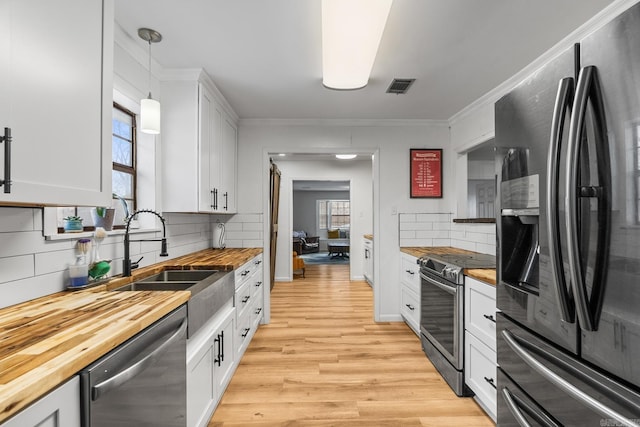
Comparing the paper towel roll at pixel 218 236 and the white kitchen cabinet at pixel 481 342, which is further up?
the paper towel roll at pixel 218 236

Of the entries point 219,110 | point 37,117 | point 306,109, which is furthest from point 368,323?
point 37,117

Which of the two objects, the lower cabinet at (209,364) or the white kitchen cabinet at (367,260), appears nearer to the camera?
the lower cabinet at (209,364)

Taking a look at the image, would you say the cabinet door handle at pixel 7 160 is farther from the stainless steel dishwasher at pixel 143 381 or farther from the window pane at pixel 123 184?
the window pane at pixel 123 184

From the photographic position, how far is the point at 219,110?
2941 mm

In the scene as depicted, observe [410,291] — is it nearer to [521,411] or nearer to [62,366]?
[521,411]

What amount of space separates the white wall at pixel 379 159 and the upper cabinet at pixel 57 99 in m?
2.37

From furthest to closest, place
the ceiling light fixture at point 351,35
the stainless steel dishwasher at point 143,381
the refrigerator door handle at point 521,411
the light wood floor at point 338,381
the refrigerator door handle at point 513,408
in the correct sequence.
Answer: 1. the light wood floor at point 338,381
2. the ceiling light fixture at point 351,35
3. the refrigerator door handle at point 513,408
4. the refrigerator door handle at point 521,411
5. the stainless steel dishwasher at point 143,381

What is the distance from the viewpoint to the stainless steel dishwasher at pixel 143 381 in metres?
0.84

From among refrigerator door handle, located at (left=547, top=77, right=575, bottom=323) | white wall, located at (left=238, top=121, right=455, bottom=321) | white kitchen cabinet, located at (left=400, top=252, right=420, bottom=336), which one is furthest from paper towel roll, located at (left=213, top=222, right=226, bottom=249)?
refrigerator door handle, located at (left=547, top=77, right=575, bottom=323)

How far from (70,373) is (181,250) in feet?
6.92

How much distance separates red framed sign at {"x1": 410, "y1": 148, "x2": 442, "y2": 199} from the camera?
3.71 metres

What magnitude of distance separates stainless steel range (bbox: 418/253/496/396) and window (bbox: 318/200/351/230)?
9.44m

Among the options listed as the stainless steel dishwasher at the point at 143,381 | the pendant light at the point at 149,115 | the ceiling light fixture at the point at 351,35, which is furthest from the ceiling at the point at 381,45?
the stainless steel dishwasher at the point at 143,381

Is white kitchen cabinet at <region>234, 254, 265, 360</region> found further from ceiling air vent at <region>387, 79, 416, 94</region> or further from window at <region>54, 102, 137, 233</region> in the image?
ceiling air vent at <region>387, 79, 416, 94</region>
